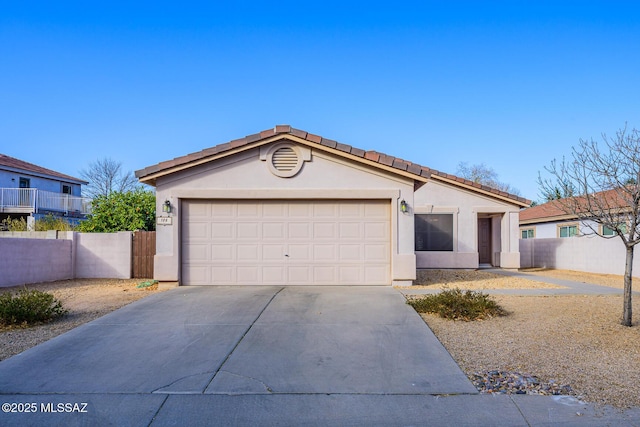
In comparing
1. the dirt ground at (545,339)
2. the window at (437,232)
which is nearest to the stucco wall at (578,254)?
the window at (437,232)

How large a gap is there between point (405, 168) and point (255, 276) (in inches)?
191

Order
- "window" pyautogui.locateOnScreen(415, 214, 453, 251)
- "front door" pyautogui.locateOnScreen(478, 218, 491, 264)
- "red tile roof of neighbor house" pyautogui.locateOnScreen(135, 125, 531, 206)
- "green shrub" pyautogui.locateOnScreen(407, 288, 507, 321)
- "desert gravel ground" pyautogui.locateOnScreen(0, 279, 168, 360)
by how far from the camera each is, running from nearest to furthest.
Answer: "desert gravel ground" pyautogui.locateOnScreen(0, 279, 168, 360) < "green shrub" pyautogui.locateOnScreen(407, 288, 507, 321) < "red tile roof of neighbor house" pyautogui.locateOnScreen(135, 125, 531, 206) < "window" pyautogui.locateOnScreen(415, 214, 453, 251) < "front door" pyautogui.locateOnScreen(478, 218, 491, 264)

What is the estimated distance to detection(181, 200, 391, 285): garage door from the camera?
38.3ft

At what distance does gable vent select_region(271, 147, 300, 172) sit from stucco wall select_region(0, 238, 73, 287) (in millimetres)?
7563

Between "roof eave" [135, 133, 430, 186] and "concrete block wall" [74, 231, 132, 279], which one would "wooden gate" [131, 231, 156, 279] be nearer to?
"concrete block wall" [74, 231, 132, 279]

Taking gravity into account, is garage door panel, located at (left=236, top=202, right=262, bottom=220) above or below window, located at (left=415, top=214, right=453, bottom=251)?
above

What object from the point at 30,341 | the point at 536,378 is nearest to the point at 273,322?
the point at 30,341

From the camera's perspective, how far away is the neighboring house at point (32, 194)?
26297 millimetres

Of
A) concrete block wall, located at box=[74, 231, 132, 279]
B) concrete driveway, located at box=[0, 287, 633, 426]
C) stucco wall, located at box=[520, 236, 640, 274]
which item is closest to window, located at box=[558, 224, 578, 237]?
stucco wall, located at box=[520, 236, 640, 274]

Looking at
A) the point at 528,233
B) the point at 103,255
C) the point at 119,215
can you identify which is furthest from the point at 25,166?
the point at 528,233

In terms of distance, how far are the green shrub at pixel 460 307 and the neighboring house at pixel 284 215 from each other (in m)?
3.02

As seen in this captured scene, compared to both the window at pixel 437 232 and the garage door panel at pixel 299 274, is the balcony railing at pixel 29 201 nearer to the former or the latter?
the garage door panel at pixel 299 274

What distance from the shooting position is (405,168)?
11.5 m

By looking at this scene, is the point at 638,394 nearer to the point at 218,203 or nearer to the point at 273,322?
the point at 273,322
